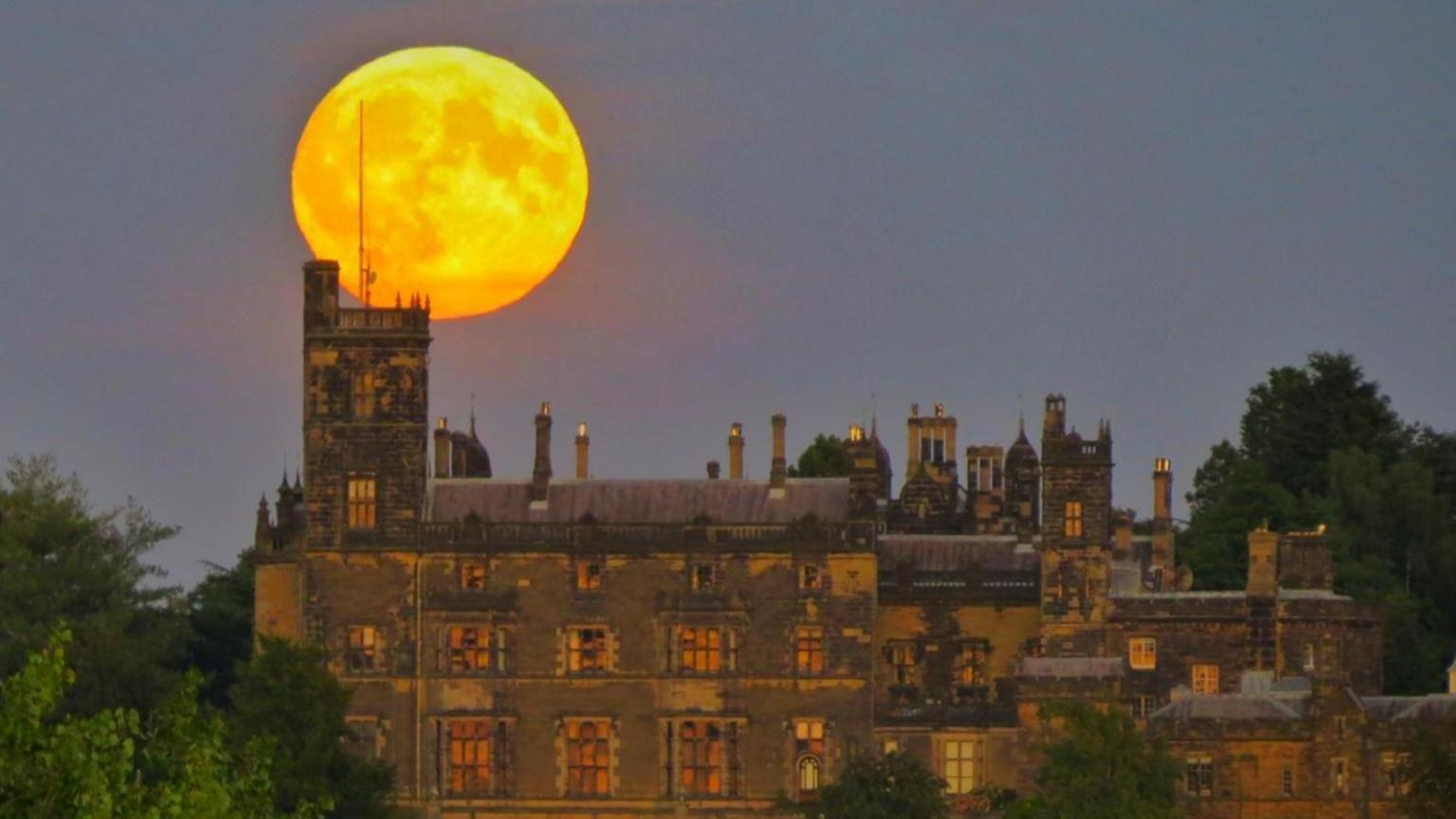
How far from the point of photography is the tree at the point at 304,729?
367 feet

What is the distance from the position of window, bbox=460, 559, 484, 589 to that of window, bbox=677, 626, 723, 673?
506cm

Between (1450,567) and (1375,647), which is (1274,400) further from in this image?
(1375,647)

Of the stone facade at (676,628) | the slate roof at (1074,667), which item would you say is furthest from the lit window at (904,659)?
the slate roof at (1074,667)

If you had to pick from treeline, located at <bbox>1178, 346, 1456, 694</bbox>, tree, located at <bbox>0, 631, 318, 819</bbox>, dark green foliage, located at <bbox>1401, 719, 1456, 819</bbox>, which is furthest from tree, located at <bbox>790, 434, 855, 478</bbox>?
tree, located at <bbox>0, 631, 318, 819</bbox>

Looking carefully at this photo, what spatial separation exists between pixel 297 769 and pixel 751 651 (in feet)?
53.3

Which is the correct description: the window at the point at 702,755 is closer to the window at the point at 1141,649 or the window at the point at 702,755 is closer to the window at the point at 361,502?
the window at the point at 361,502

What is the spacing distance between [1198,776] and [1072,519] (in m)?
7.56

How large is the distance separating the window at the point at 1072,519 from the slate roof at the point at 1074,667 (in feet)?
10.6

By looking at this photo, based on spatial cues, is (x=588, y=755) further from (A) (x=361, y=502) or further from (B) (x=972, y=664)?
(B) (x=972, y=664)

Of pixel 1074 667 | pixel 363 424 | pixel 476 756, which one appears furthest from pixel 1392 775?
pixel 363 424

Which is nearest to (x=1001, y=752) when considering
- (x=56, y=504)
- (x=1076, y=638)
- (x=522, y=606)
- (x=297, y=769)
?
(x=1076, y=638)

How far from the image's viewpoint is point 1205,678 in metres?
124

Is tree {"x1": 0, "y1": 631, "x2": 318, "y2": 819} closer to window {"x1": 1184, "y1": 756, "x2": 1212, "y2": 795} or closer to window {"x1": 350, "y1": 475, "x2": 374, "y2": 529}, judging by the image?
window {"x1": 1184, "y1": 756, "x2": 1212, "y2": 795}

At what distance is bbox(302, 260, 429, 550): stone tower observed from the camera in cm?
12450
